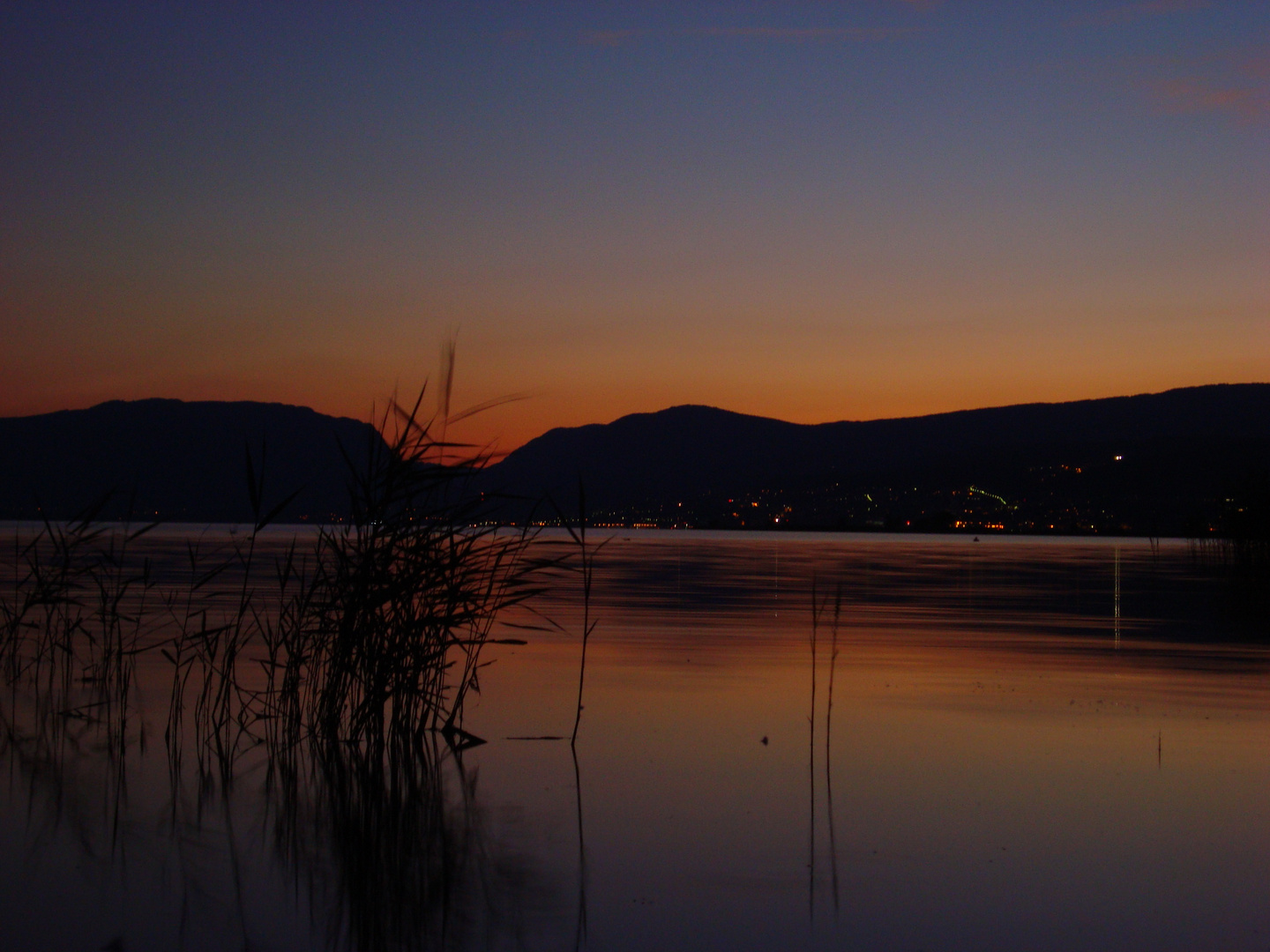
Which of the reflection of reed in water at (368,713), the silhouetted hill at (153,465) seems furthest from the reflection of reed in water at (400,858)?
the silhouetted hill at (153,465)

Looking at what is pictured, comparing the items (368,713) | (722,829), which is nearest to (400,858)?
(722,829)

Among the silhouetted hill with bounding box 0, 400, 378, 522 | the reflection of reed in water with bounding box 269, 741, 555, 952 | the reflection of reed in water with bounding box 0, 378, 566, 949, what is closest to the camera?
the reflection of reed in water with bounding box 269, 741, 555, 952

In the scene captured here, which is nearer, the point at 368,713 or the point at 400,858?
the point at 400,858

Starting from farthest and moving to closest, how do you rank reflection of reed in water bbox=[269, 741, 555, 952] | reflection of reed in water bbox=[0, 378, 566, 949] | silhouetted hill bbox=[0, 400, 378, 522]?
silhouetted hill bbox=[0, 400, 378, 522], reflection of reed in water bbox=[0, 378, 566, 949], reflection of reed in water bbox=[269, 741, 555, 952]

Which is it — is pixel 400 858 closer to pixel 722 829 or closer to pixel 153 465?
pixel 722 829

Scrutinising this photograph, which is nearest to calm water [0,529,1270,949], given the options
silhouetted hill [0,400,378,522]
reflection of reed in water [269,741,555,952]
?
reflection of reed in water [269,741,555,952]

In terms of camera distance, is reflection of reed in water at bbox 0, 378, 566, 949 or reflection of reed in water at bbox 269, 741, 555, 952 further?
reflection of reed in water at bbox 0, 378, 566, 949

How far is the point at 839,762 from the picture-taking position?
7.57 meters

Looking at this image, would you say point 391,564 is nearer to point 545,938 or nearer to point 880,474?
point 545,938

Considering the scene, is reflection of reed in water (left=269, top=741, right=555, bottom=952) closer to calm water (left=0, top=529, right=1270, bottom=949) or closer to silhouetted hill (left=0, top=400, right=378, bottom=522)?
calm water (left=0, top=529, right=1270, bottom=949)

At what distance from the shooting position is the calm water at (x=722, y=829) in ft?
15.0

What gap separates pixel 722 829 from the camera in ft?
19.5

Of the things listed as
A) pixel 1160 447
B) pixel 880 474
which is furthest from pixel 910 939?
pixel 880 474

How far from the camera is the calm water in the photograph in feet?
15.0
